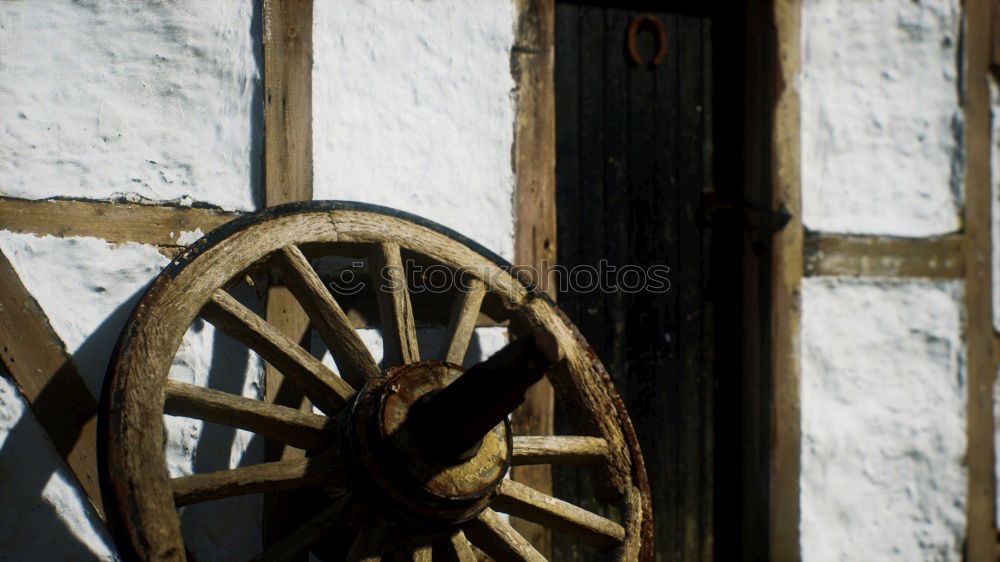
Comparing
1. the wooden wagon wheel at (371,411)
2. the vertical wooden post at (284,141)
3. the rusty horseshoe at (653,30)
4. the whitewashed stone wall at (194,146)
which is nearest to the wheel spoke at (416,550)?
the wooden wagon wheel at (371,411)

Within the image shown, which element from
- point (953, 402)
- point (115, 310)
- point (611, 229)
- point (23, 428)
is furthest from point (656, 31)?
point (23, 428)

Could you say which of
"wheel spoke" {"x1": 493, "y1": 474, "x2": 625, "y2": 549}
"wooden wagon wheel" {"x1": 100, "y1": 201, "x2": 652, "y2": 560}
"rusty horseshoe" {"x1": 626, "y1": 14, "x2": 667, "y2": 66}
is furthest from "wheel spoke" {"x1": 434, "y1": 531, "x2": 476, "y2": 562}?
"rusty horseshoe" {"x1": 626, "y1": 14, "x2": 667, "y2": 66}

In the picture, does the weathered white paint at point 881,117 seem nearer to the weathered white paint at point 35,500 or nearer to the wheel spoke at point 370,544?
the wheel spoke at point 370,544

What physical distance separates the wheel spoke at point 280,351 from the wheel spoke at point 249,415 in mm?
58

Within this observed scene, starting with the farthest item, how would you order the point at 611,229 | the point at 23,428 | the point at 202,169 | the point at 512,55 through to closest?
the point at 611,229
the point at 512,55
the point at 202,169
the point at 23,428

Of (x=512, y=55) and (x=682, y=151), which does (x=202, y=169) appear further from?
(x=682, y=151)

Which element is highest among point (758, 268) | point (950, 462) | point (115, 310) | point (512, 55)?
point (512, 55)

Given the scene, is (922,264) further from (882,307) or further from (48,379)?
(48,379)

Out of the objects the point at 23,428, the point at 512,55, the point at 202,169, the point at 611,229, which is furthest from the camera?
the point at 611,229

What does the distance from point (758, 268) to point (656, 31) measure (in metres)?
0.84

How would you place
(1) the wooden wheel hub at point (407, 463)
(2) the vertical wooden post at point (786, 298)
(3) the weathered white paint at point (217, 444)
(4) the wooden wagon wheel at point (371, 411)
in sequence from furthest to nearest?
(2) the vertical wooden post at point (786, 298), (3) the weathered white paint at point (217, 444), (1) the wooden wheel hub at point (407, 463), (4) the wooden wagon wheel at point (371, 411)

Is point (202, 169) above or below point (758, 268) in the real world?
above

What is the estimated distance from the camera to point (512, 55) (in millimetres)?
2182

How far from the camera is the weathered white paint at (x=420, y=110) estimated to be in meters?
2.00
